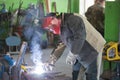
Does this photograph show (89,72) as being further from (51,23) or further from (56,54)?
(51,23)

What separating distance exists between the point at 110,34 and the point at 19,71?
2.77 meters

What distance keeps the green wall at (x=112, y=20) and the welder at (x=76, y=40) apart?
5.59 ft

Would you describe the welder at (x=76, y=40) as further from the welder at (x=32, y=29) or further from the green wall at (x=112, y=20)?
the welder at (x=32, y=29)

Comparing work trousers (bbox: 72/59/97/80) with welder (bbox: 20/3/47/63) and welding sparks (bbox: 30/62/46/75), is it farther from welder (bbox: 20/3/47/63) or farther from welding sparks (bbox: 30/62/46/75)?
welder (bbox: 20/3/47/63)

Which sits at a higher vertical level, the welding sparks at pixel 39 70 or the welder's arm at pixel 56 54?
the welder's arm at pixel 56 54

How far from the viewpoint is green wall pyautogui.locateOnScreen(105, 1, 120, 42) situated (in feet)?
17.4

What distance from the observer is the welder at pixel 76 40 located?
321cm

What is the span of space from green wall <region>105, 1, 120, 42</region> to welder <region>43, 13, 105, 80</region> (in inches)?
67.1

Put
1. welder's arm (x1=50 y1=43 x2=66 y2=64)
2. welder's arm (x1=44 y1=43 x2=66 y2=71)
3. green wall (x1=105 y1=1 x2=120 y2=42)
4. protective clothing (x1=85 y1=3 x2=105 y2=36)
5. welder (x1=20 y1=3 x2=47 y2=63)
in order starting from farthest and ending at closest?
welder (x1=20 y1=3 x2=47 y2=63)
protective clothing (x1=85 y1=3 x2=105 y2=36)
green wall (x1=105 y1=1 x2=120 y2=42)
welder's arm (x1=50 y1=43 x2=66 y2=64)
welder's arm (x1=44 y1=43 x2=66 y2=71)

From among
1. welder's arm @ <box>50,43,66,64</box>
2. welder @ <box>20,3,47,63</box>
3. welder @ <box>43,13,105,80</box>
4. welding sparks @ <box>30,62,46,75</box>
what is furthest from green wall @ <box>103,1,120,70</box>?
welder @ <box>20,3,47,63</box>

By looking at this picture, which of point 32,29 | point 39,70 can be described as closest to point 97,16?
point 39,70

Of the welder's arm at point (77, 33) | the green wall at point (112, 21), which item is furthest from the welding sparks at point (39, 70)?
the green wall at point (112, 21)

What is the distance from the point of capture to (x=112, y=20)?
5.39 meters

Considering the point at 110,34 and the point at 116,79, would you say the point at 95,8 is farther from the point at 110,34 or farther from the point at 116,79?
the point at 116,79
